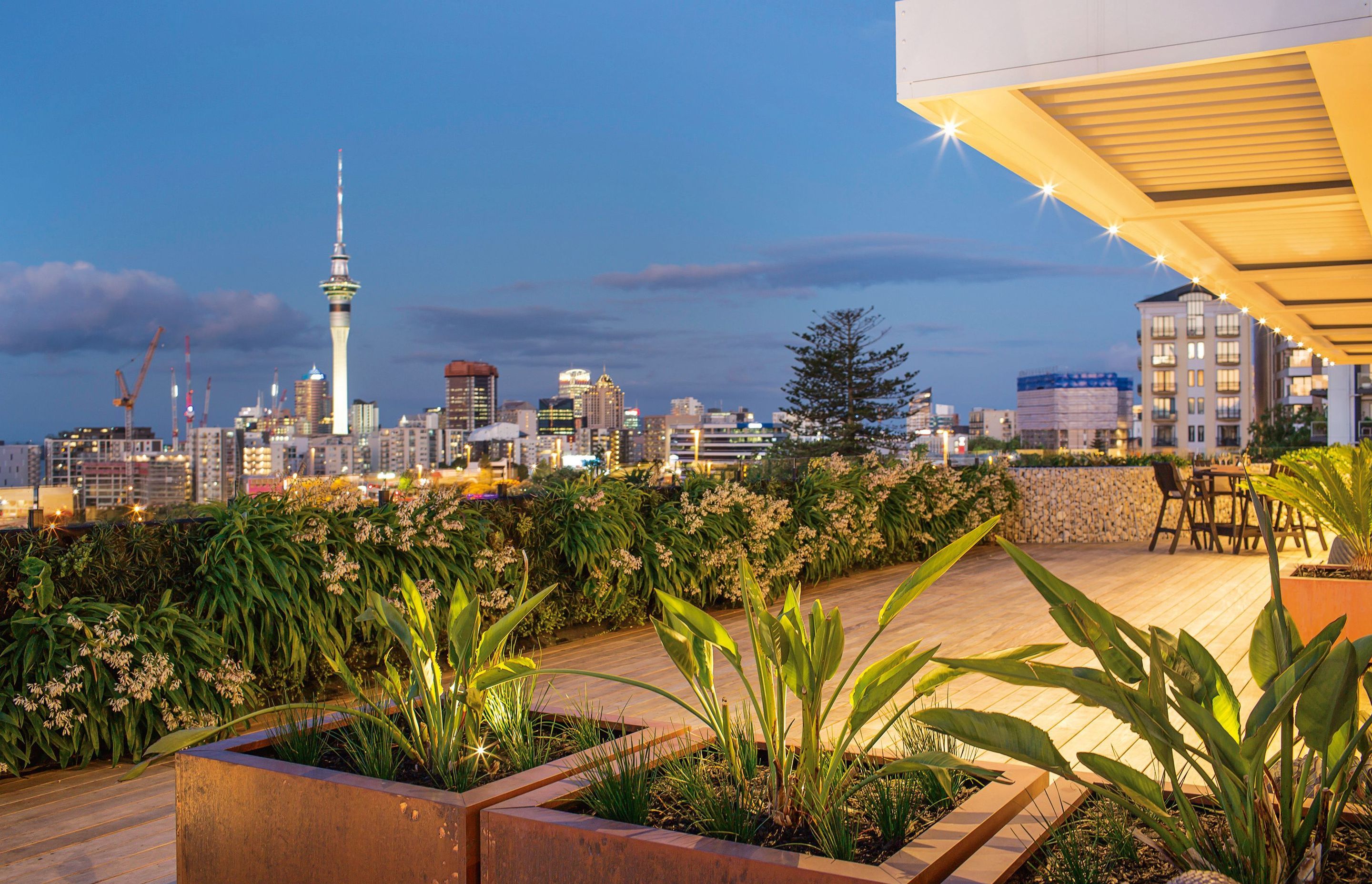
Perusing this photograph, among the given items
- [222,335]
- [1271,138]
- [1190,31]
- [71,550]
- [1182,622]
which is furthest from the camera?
[222,335]

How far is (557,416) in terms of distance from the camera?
295ft

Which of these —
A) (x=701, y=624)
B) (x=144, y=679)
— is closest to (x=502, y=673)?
(x=701, y=624)

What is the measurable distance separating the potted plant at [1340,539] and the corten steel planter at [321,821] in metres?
3.18

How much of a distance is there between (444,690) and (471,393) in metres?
117

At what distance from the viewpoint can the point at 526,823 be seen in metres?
1.61

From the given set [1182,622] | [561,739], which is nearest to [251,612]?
[561,739]

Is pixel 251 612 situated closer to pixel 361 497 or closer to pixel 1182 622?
pixel 361 497

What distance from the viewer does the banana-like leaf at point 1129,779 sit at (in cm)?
134

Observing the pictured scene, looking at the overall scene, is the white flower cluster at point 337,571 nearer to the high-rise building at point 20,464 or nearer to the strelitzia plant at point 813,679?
the strelitzia plant at point 813,679

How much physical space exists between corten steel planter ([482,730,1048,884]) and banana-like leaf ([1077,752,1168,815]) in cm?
27

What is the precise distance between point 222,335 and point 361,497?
106 m

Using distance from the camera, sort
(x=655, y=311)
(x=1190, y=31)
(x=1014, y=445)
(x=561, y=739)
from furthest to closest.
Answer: (x=655, y=311) < (x=1014, y=445) < (x=1190, y=31) < (x=561, y=739)

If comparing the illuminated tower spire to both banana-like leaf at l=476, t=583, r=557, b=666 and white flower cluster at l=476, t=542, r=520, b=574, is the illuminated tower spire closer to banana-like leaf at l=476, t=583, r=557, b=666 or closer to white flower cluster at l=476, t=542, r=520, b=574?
white flower cluster at l=476, t=542, r=520, b=574

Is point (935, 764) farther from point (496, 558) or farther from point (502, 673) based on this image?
point (496, 558)
